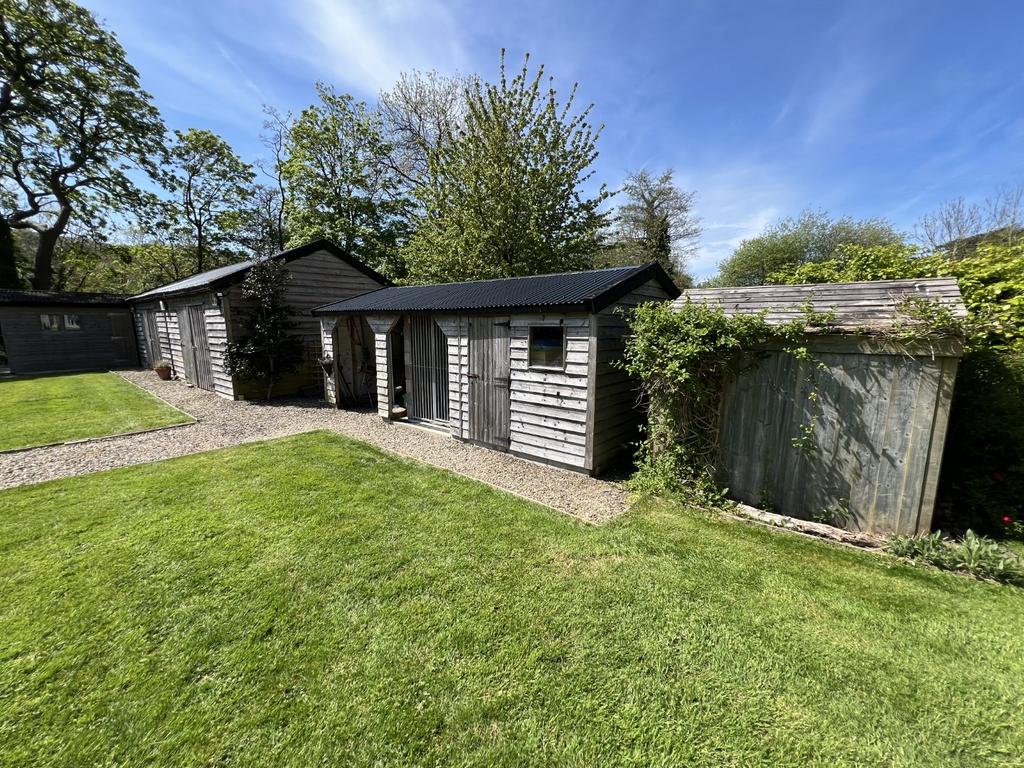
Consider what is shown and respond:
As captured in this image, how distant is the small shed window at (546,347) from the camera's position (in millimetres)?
6176

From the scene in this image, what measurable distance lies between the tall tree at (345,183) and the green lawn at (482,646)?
72.2 feet

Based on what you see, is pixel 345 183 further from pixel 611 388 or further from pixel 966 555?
pixel 966 555

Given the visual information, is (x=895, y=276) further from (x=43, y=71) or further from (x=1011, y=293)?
(x=43, y=71)

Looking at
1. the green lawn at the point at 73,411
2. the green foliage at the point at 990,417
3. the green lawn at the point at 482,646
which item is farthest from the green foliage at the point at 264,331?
the green foliage at the point at 990,417

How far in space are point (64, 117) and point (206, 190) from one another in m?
6.91

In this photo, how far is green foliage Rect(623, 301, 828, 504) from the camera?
4730 mm

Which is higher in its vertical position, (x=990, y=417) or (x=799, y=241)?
(x=799, y=241)

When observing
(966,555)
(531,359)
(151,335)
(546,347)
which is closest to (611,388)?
(546,347)

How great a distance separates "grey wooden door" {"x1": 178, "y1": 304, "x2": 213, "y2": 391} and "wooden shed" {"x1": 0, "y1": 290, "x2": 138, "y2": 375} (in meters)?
8.97

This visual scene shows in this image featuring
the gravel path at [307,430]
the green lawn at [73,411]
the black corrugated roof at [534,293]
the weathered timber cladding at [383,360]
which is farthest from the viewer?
the weathered timber cladding at [383,360]

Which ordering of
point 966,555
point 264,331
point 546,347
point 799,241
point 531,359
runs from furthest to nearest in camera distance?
point 799,241
point 264,331
point 531,359
point 546,347
point 966,555

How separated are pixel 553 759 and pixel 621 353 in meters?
5.01

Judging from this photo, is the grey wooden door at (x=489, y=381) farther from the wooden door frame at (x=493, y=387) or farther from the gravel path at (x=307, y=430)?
the gravel path at (x=307, y=430)

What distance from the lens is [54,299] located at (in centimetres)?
1731
